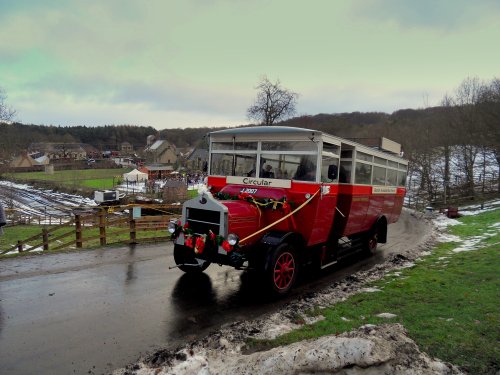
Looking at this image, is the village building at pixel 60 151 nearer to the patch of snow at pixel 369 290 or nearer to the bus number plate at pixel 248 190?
the bus number plate at pixel 248 190

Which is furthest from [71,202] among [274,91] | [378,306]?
[378,306]

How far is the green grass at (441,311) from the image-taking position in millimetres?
4191

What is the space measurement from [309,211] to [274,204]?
2.65 ft

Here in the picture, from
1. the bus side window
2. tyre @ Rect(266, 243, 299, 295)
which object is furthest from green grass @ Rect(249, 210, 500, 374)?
the bus side window

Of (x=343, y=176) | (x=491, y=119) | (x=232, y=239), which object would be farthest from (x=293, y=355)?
(x=491, y=119)

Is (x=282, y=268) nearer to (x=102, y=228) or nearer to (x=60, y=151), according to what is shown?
(x=102, y=228)

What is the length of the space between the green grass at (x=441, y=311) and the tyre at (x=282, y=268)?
1.19 m

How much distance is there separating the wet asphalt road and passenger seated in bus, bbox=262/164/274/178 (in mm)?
2285

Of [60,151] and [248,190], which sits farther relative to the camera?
[60,151]

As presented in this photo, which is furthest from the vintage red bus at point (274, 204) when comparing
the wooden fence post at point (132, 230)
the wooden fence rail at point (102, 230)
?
the wooden fence rail at point (102, 230)

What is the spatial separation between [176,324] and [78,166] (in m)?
107

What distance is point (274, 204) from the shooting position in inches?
299

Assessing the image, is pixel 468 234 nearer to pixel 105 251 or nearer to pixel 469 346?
pixel 469 346

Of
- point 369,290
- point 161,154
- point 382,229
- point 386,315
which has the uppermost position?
point 161,154
